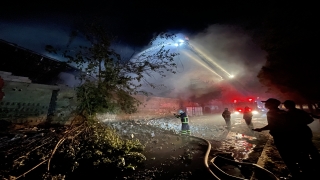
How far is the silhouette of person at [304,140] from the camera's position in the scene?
325 centimetres

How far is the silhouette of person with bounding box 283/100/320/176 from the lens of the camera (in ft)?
10.7

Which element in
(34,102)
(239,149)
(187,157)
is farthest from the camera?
(34,102)

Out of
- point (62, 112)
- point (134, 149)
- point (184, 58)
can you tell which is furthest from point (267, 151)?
point (184, 58)

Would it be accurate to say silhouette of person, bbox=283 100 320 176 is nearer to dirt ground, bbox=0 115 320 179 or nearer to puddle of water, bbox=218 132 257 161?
dirt ground, bbox=0 115 320 179

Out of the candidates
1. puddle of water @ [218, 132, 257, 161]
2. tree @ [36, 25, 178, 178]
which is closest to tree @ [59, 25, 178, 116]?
tree @ [36, 25, 178, 178]

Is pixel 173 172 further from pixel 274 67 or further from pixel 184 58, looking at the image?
pixel 184 58

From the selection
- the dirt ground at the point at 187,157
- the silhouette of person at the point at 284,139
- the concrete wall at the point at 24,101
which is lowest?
the dirt ground at the point at 187,157

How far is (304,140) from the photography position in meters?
3.26

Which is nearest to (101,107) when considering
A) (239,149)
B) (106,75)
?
(106,75)

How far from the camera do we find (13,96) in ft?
23.3

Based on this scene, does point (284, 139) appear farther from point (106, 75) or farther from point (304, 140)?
point (106, 75)

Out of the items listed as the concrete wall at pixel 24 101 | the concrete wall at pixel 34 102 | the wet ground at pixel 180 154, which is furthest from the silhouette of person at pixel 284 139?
the concrete wall at pixel 24 101

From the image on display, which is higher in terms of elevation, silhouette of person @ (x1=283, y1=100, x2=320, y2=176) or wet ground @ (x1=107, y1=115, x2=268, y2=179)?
silhouette of person @ (x1=283, y1=100, x2=320, y2=176)

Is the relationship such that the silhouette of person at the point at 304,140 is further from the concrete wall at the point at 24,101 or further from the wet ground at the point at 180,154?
the concrete wall at the point at 24,101
